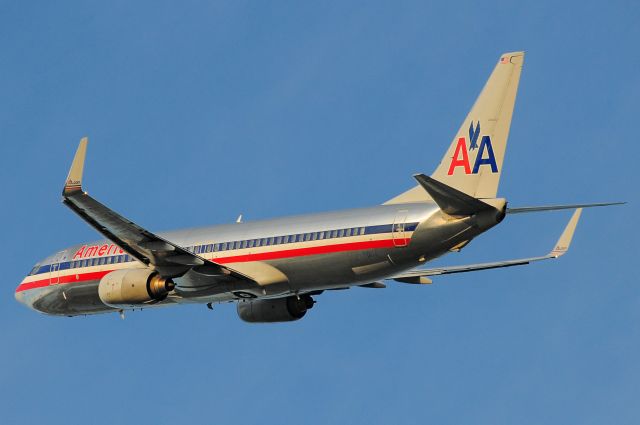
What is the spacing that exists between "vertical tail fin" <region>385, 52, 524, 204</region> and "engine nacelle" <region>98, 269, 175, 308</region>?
11.3 meters

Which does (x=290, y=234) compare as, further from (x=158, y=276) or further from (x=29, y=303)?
(x=29, y=303)

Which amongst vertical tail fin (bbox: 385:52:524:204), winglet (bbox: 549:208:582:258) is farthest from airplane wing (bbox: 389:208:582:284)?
vertical tail fin (bbox: 385:52:524:204)

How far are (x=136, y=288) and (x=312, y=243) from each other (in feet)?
22.4

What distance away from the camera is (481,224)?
4497 cm

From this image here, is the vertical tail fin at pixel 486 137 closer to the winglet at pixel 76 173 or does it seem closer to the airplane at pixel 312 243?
the airplane at pixel 312 243

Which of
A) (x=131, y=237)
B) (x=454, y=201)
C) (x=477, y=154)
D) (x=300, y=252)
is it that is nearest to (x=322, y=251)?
(x=300, y=252)

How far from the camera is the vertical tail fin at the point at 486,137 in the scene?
46.2 m

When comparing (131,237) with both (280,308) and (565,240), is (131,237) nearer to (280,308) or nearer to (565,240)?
(280,308)

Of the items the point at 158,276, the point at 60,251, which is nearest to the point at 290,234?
the point at 158,276

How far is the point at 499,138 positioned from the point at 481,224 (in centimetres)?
341

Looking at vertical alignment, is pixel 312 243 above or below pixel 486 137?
below

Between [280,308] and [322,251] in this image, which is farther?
[280,308]

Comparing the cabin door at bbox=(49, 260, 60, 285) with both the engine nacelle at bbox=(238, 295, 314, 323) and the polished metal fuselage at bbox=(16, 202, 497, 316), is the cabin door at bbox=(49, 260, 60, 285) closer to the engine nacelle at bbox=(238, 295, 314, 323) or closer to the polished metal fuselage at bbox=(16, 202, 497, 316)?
the polished metal fuselage at bbox=(16, 202, 497, 316)

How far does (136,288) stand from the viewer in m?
49.0
